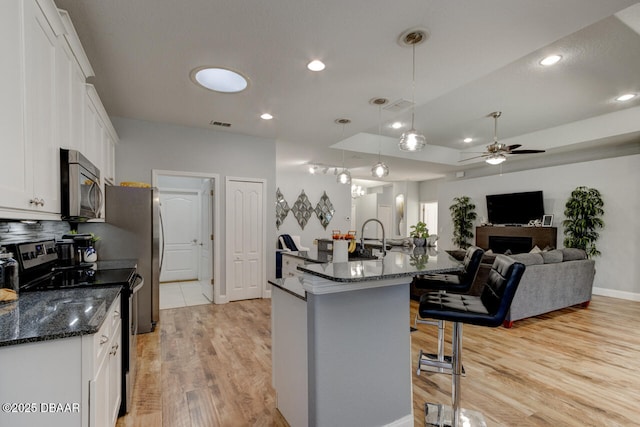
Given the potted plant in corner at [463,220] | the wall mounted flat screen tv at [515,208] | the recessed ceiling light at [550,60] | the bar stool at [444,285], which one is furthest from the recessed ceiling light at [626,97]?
the potted plant in corner at [463,220]

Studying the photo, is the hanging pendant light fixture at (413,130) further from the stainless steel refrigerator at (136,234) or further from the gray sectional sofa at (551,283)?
the stainless steel refrigerator at (136,234)

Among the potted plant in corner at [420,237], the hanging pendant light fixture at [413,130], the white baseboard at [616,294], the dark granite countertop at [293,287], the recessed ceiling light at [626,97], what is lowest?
the white baseboard at [616,294]

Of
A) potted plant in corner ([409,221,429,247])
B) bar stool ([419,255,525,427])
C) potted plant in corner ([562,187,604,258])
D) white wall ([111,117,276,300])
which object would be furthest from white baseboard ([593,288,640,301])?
white wall ([111,117,276,300])

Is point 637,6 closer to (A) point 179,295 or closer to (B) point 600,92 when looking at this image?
(B) point 600,92

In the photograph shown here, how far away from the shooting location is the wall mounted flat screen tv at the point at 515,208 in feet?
21.4

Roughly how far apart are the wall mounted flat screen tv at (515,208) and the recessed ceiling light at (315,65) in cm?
587

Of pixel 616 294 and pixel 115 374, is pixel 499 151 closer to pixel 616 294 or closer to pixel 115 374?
pixel 616 294

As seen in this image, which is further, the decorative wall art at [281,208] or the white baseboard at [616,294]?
the decorative wall art at [281,208]

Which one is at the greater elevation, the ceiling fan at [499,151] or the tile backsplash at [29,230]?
the ceiling fan at [499,151]

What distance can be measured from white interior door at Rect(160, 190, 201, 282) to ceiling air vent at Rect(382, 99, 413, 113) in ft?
16.0

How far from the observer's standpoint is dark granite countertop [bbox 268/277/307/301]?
1.79 meters

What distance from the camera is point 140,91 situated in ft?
11.2

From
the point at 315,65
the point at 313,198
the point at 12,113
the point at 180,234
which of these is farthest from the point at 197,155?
the point at 313,198

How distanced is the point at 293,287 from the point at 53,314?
117cm
